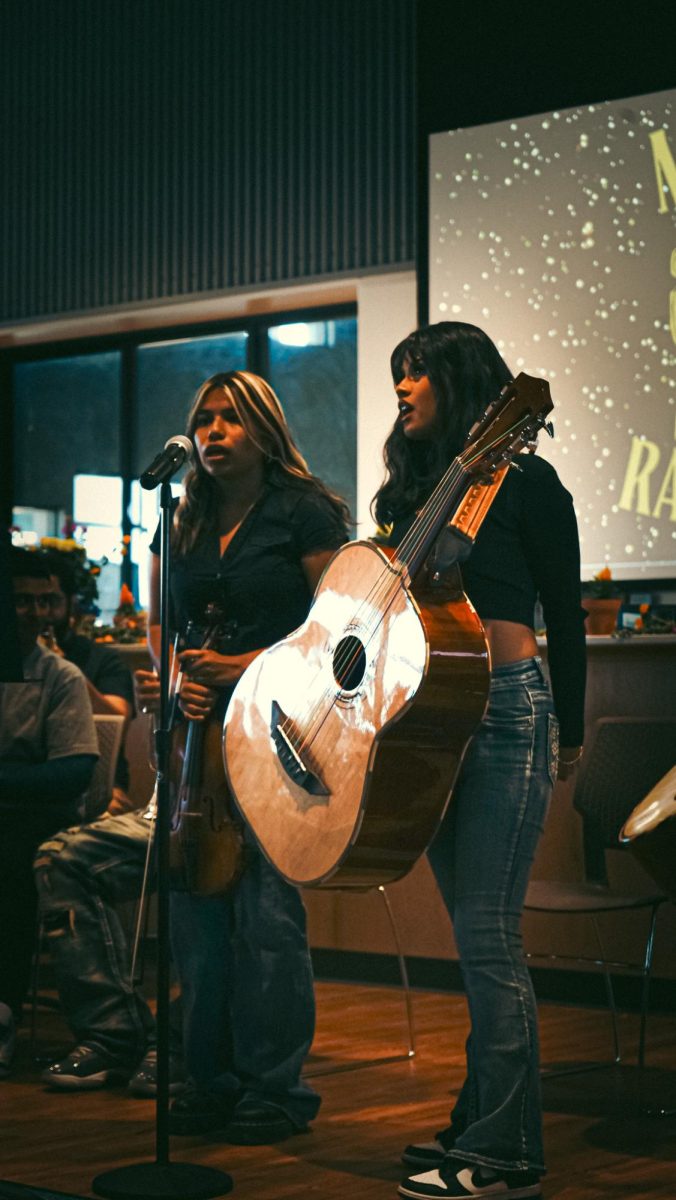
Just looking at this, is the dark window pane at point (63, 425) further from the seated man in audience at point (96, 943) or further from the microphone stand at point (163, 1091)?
the microphone stand at point (163, 1091)

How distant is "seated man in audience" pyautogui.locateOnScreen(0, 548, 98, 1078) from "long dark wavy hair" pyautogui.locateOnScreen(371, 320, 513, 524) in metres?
1.57

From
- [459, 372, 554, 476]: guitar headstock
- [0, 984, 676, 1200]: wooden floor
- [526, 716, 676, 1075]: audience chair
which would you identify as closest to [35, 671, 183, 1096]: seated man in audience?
[0, 984, 676, 1200]: wooden floor

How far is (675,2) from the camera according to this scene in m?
5.78

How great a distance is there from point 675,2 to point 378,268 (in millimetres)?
1642

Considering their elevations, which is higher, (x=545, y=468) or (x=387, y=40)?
(x=387, y=40)

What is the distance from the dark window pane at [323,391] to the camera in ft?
24.3

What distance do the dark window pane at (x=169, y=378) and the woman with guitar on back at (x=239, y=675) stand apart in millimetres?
4704

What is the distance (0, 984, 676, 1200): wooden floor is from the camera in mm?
2760

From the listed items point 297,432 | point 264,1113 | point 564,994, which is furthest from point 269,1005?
point 297,432

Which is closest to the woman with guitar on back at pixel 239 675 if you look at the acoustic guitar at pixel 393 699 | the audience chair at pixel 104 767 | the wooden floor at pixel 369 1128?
the wooden floor at pixel 369 1128

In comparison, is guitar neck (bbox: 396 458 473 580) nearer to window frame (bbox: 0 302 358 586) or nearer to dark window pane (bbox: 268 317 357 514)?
dark window pane (bbox: 268 317 357 514)

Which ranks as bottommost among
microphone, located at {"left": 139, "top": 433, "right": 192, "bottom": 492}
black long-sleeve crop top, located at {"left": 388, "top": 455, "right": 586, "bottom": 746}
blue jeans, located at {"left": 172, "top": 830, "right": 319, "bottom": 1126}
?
blue jeans, located at {"left": 172, "top": 830, "right": 319, "bottom": 1126}

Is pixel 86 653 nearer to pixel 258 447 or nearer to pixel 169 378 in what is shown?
pixel 258 447

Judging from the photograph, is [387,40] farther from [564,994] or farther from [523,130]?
[564,994]
